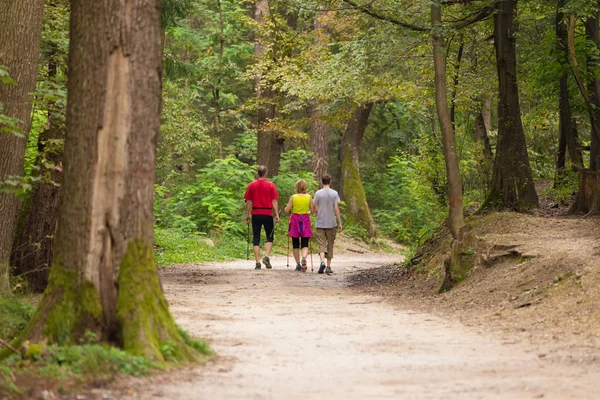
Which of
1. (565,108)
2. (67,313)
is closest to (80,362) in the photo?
(67,313)

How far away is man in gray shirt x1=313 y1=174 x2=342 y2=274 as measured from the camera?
19.7 m

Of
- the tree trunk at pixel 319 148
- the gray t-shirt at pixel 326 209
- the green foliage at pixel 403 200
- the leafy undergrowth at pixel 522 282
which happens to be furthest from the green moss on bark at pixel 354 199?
the leafy undergrowth at pixel 522 282

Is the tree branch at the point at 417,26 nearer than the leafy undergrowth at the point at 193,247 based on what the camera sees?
Yes

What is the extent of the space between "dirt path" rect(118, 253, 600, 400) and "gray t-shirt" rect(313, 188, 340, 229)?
622 centimetres

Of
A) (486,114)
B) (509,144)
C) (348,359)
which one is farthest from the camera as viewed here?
(486,114)

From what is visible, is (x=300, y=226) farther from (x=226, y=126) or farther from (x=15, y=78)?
(x=226, y=126)

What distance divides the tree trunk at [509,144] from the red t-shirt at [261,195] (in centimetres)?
484

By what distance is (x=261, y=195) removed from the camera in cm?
2019

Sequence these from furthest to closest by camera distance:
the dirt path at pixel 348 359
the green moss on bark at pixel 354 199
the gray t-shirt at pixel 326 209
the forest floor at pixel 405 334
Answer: the green moss on bark at pixel 354 199 < the gray t-shirt at pixel 326 209 < the forest floor at pixel 405 334 < the dirt path at pixel 348 359

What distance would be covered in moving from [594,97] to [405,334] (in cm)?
1010

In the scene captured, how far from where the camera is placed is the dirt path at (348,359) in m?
6.63

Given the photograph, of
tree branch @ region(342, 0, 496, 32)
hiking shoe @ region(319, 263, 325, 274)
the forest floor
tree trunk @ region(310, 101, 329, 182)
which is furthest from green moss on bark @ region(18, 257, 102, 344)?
tree trunk @ region(310, 101, 329, 182)

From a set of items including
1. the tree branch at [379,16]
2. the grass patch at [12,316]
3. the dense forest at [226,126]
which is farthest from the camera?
the tree branch at [379,16]

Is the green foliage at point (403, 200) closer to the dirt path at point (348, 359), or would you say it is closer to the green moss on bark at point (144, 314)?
the dirt path at point (348, 359)
